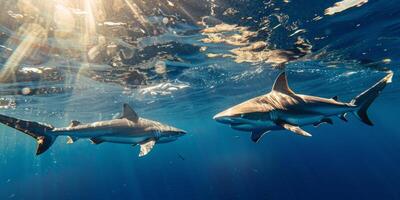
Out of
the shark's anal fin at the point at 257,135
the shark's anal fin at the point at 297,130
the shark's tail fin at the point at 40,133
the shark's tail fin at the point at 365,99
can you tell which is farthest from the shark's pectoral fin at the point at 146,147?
the shark's tail fin at the point at 365,99

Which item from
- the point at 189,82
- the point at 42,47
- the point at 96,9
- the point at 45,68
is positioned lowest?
the point at 189,82

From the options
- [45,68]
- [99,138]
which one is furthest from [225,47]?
[45,68]

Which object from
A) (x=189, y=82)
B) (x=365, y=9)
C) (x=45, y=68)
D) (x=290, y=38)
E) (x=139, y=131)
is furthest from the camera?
(x=189, y=82)

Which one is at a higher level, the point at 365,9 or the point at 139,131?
the point at 365,9

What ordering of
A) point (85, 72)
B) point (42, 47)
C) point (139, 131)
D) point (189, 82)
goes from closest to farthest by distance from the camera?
1. point (139, 131)
2. point (42, 47)
3. point (85, 72)
4. point (189, 82)

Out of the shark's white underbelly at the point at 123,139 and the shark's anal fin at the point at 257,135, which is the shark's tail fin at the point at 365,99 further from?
the shark's white underbelly at the point at 123,139

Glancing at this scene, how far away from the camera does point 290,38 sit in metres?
15.2

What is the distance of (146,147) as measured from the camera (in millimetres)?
8656

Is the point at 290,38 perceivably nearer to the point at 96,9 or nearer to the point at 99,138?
the point at 96,9

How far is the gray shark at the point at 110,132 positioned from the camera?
26.5 feet

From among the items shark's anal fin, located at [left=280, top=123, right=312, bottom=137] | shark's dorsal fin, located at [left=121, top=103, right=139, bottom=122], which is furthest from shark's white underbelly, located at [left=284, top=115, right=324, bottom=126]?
shark's dorsal fin, located at [left=121, top=103, right=139, bottom=122]

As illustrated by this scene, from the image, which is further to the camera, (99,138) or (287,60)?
(287,60)

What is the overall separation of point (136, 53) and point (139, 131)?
711 cm

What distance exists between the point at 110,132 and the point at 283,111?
5.28m
